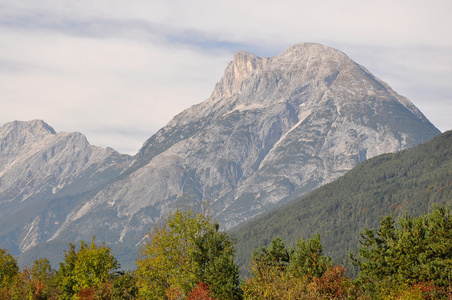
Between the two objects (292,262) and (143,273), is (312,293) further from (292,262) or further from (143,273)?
(143,273)

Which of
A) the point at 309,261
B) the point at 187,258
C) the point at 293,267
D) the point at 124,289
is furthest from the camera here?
the point at 124,289

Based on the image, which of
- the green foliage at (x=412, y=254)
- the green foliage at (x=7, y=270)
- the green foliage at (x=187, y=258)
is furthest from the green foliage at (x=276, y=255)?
the green foliage at (x=7, y=270)

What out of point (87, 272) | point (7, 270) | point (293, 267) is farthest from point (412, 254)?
point (7, 270)

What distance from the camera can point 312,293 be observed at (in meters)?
74.4

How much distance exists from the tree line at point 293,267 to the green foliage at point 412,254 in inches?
5.5

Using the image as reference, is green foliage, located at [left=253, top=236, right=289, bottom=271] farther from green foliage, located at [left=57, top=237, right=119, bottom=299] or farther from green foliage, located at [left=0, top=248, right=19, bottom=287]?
green foliage, located at [left=0, top=248, right=19, bottom=287]

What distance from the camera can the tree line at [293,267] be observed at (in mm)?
83438

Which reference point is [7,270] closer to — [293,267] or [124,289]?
[124,289]

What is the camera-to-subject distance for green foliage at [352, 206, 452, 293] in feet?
277

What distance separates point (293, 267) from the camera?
97500 millimetres

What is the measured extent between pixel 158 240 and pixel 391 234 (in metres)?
40.2

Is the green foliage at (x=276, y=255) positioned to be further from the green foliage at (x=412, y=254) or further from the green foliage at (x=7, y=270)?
the green foliage at (x=7, y=270)

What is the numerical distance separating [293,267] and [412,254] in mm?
20219

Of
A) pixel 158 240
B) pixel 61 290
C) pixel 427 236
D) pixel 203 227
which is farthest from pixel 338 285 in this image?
pixel 61 290
